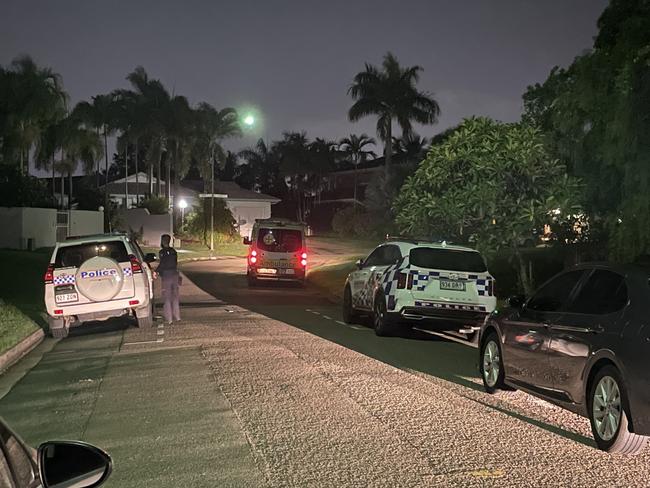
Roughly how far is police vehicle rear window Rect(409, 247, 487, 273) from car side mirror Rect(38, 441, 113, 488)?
31.5ft

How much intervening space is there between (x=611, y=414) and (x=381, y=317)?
21.3 feet

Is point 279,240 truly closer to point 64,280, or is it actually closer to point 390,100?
point 64,280

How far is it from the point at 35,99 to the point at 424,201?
36667mm

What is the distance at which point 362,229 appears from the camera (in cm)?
5356

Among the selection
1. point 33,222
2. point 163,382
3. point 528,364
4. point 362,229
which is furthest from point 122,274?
point 362,229

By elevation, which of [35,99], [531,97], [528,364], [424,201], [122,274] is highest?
[35,99]

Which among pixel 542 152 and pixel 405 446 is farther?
pixel 542 152

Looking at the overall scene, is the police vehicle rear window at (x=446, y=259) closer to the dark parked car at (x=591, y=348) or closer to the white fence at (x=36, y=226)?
the dark parked car at (x=591, y=348)

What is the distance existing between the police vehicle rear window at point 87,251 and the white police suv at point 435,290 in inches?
180

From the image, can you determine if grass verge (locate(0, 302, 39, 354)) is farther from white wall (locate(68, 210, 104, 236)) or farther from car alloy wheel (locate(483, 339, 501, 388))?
white wall (locate(68, 210, 104, 236))

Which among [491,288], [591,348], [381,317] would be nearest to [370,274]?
[381,317]

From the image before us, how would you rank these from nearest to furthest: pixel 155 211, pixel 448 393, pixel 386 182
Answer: pixel 448 393 < pixel 386 182 < pixel 155 211

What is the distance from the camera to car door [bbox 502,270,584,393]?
680cm

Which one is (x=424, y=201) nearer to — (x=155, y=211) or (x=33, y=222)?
(x=33, y=222)
